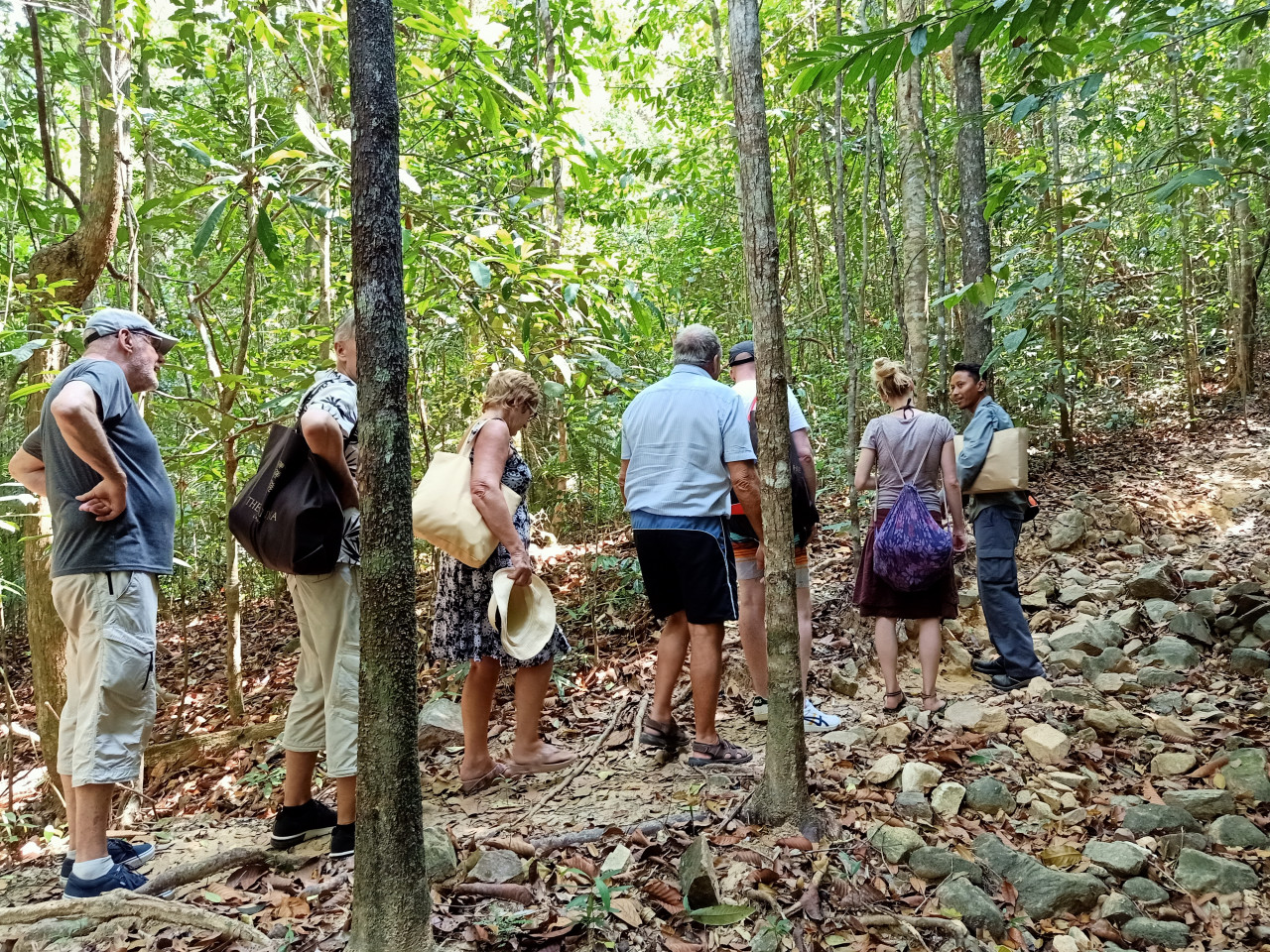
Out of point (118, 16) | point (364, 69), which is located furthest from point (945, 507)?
point (118, 16)

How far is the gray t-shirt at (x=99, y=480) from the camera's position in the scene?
3010 millimetres

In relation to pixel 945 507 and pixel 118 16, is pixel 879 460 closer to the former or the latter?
pixel 945 507

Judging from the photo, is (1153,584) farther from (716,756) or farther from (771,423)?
(771,423)

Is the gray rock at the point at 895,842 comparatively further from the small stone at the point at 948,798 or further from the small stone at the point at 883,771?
the small stone at the point at 883,771

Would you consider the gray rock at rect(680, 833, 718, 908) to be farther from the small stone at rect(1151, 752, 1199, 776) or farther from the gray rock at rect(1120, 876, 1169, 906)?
the small stone at rect(1151, 752, 1199, 776)

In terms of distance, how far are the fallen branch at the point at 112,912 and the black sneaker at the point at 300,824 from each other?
63 centimetres

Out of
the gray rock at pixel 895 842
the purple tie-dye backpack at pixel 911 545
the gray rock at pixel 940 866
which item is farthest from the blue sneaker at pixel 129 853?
the purple tie-dye backpack at pixel 911 545

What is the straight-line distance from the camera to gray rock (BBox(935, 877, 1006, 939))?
105 inches

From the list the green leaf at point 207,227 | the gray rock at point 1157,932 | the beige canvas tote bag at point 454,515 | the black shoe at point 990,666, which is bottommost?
the gray rock at point 1157,932

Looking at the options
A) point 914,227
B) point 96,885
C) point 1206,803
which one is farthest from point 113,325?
point 914,227

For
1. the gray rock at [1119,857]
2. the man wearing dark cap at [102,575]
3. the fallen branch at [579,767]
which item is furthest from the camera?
the fallen branch at [579,767]

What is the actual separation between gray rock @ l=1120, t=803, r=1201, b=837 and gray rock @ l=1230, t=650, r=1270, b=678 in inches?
84.8

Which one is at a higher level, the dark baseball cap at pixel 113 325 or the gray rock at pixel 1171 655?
the dark baseball cap at pixel 113 325

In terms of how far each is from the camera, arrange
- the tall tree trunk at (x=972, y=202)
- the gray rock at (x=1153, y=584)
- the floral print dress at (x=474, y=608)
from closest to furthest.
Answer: the floral print dress at (x=474, y=608), the gray rock at (x=1153, y=584), the tall tree trunk at (x=972, y=202)
